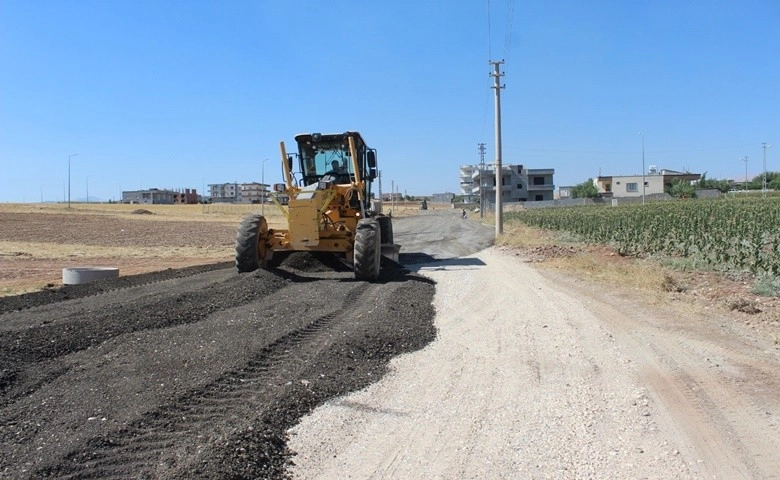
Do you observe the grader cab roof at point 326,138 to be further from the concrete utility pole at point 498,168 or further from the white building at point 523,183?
the white building at point 523,183

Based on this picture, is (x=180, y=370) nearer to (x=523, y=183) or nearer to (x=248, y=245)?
(x=248, y=245)

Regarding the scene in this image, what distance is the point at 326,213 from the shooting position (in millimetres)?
15266

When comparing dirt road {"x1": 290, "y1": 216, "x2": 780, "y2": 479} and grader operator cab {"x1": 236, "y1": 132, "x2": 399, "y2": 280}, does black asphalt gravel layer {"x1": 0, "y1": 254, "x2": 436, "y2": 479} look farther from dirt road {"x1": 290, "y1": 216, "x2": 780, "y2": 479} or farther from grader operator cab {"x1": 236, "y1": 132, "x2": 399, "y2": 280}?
grader operator cab {"x1": 236, "y1": 132, "x2": 399, "y2": 280}

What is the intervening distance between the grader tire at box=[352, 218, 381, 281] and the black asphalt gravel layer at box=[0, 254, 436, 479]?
1.59 m

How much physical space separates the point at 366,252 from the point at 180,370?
748cm

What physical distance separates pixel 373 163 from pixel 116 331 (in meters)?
9.70

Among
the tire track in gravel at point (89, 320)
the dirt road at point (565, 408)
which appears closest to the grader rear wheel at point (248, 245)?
the tire track in gravel at point (89, 320)

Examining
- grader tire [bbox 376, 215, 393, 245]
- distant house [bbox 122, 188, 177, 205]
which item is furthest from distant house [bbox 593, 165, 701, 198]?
distant house [bbox 122, 188, 177, 205]

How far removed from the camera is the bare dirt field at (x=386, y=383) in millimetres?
4633

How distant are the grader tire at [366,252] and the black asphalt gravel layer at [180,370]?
1.59 m

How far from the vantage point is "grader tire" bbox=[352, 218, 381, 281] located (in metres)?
13.7

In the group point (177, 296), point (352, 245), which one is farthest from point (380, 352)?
point (352, 245)

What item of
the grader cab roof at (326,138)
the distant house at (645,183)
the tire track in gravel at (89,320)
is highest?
the distant house at (645,183)

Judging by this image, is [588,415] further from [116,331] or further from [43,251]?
[43,251]
